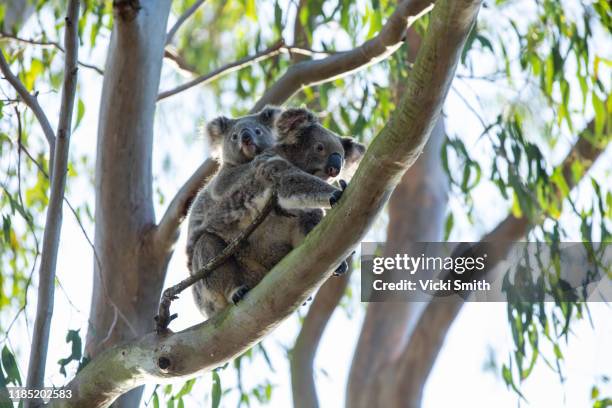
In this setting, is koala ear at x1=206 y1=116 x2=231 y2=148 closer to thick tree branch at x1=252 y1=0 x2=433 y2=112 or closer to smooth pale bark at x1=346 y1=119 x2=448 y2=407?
thick tree branch at x1=252 y1=0 x2=433 y2=112

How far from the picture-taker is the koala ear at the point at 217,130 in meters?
4.51

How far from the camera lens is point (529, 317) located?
4.38 m

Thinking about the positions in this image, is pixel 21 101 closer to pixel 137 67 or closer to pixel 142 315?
pixel 137 67

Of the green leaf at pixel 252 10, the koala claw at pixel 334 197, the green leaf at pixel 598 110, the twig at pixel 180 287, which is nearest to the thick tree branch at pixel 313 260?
the twig at pixel 180 287

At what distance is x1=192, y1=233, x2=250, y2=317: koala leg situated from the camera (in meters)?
3.47

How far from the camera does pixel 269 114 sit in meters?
4.27

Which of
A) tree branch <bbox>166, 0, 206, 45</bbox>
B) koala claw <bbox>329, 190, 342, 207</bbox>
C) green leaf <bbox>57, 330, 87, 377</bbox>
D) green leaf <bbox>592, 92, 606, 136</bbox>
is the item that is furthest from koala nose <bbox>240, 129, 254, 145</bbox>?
green leaf <bbox>592, 92, 606, 136</bbox>

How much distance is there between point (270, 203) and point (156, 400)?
4.34 ft

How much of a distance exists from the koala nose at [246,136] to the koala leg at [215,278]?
545 mm

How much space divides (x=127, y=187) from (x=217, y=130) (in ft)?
2.01

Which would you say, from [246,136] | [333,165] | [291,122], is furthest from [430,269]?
[333,165]

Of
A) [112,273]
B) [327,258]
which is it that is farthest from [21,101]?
[327,258]
